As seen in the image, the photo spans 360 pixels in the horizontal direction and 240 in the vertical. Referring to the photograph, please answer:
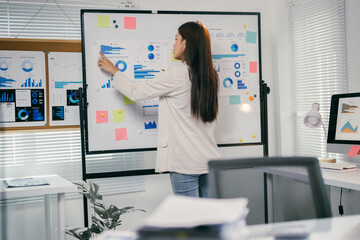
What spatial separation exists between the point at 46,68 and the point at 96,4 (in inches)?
29.8

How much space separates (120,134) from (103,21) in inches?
30.9

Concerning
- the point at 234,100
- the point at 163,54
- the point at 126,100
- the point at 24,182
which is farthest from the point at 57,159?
the point at 234,100

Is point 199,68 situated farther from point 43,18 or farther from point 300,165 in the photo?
point 43,18

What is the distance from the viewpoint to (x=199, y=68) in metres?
2.41

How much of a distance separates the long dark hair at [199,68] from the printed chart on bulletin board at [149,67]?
1.21ft

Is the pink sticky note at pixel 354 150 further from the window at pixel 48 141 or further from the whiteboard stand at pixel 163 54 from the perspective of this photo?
the window at pixel 48 141

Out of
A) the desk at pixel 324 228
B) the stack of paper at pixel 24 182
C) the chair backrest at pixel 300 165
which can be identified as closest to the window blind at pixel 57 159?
the stack of paper at pixel 24 182

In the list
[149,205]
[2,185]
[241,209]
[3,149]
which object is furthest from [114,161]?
[241,209]

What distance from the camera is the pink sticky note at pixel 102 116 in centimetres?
281

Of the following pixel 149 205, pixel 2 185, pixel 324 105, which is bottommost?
pixel 149 205

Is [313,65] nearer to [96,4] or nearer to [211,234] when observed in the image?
[96,4]

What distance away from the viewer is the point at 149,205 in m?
3.52

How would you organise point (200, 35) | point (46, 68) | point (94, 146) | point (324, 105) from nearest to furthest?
1. point (200, 35)
2. point (94, 146)
3. point (46, 68)
4. point (324, 105)

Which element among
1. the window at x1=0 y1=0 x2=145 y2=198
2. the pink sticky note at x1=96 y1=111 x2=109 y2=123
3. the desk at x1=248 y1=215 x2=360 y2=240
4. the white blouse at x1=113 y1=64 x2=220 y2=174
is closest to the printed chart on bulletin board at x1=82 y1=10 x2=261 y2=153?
the pink sticky note at x1=96 y1=111 x2=109 y2=123
